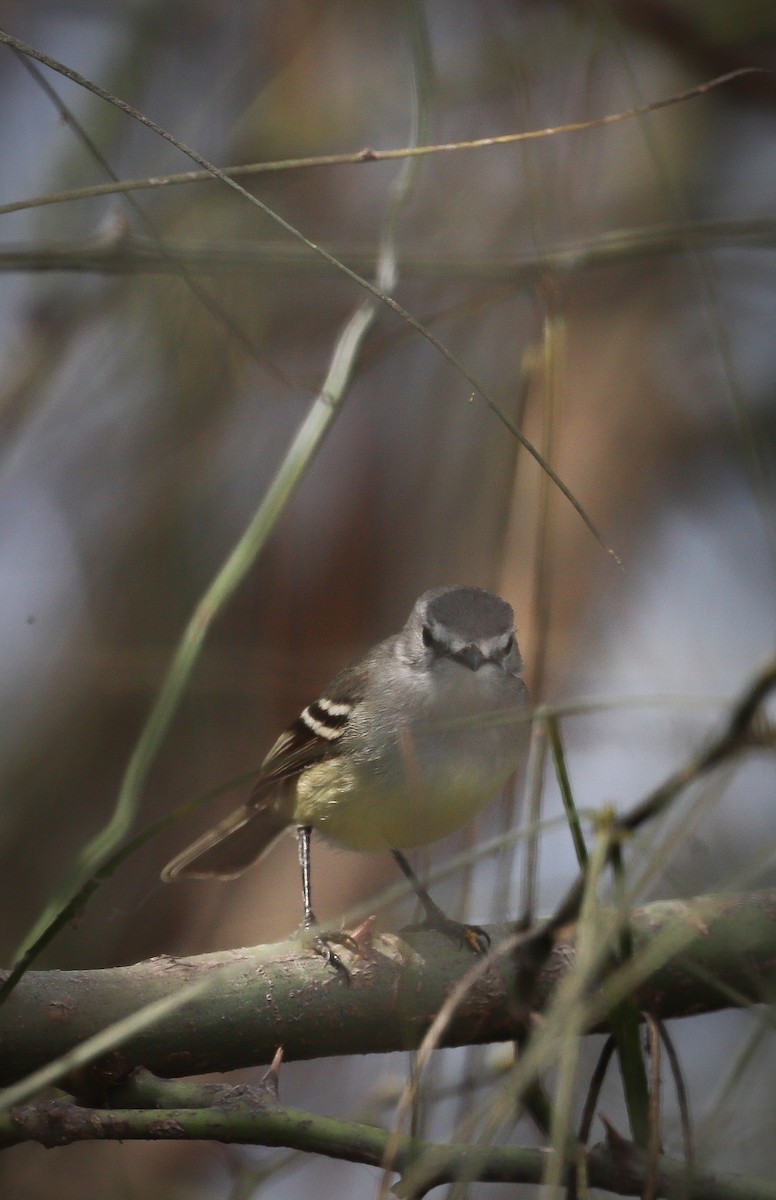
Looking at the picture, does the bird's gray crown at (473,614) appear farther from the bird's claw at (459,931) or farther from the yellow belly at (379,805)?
the bird's claw at (459,931)

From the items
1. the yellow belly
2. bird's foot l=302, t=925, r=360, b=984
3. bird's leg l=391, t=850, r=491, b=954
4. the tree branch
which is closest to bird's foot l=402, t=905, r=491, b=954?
bird's leg l=391, t=850, r=491, b=954

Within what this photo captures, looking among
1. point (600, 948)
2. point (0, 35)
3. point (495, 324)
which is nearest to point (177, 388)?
point (495, 324)

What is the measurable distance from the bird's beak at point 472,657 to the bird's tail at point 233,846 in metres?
0.74

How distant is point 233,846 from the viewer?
3375 mm

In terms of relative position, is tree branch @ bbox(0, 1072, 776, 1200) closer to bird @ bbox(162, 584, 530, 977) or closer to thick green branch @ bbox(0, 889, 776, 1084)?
thick green branch @ bbox(0, 889, 776, 1084)

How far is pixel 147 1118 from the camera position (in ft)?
4.80

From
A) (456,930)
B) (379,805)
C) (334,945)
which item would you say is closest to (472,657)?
(379,805)

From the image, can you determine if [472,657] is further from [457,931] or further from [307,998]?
[307,998]

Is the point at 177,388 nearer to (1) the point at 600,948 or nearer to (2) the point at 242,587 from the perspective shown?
(2) the point at 242,587

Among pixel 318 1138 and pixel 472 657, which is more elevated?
pixel 472 657

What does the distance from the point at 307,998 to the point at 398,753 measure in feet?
3.38

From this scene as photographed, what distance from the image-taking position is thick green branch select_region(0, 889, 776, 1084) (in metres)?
1.77

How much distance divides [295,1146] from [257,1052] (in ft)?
1.63

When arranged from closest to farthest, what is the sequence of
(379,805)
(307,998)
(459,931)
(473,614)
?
(307,998) → (459,931) → (379,805) → (473,614)
